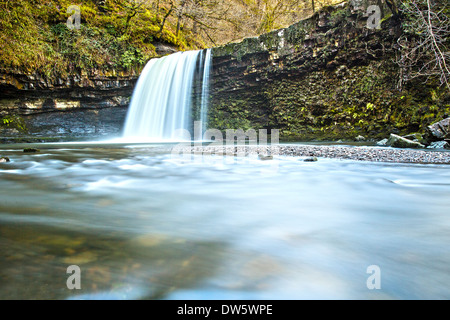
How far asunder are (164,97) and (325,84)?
22.7ft

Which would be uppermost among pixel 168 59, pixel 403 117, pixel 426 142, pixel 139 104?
pixel 168 59

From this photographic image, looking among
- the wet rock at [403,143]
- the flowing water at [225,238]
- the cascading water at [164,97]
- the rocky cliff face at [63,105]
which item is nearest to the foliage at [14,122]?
the rocky cliff face at [63,105]

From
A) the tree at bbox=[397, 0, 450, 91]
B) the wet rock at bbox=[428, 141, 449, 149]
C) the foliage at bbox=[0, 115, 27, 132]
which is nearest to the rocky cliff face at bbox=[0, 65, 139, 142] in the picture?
the foliage at bbox=[0, 115, 27, 132]

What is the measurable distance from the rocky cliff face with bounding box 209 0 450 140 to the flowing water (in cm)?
633

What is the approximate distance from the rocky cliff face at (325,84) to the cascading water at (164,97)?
4.07 feet

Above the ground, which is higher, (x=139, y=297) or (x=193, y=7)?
(x=193, y=7)

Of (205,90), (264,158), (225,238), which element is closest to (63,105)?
(205,90)

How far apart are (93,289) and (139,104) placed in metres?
12.1

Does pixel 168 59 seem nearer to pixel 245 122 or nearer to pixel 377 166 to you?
pixel 245 122

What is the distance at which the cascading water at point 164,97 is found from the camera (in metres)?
11.9

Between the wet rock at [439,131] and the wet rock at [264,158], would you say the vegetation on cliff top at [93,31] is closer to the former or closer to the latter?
the wet rock at [264,158]

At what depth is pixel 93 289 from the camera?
0.95 meters

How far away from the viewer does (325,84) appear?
10359 mm
